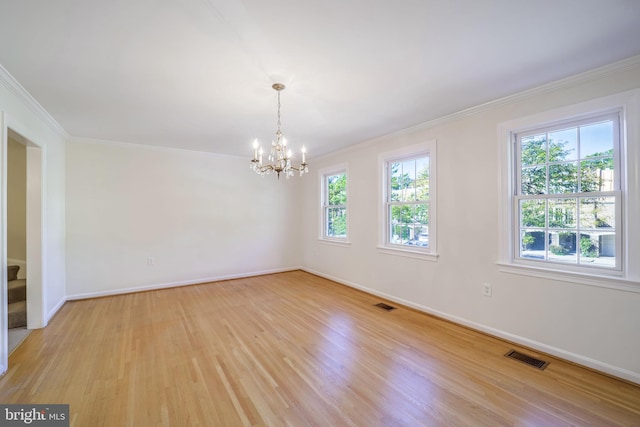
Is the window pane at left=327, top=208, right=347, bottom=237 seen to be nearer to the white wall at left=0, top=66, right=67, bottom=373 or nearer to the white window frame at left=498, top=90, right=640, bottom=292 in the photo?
the white window frame at left=498, top=90, right=640, bottom=292

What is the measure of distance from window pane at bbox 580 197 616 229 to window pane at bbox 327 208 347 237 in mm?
3341

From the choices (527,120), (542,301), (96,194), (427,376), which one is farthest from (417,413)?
(96,194)

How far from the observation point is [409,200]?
397 centimetres

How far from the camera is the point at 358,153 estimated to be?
4.75 m

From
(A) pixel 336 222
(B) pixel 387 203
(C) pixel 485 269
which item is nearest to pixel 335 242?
(A) pixel 336 222

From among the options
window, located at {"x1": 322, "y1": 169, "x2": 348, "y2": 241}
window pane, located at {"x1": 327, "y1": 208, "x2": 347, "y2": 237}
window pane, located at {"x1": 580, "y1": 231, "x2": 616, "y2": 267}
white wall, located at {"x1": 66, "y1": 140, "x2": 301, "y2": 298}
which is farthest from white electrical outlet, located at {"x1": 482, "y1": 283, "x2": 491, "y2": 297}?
white wall, located at {"x1": 66, "y1": 140, "x2": 301, "y2": 298}

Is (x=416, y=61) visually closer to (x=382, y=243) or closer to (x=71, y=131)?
(x=382, y=243)

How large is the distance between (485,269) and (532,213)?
755mm

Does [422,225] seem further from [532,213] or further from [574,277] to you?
[574,277]

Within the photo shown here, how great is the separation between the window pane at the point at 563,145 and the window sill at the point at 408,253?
1.63 metres

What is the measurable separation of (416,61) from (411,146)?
69.5 inches

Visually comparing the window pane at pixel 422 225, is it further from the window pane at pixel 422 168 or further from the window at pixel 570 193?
the window at pixel 570 193

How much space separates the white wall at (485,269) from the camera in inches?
88.0

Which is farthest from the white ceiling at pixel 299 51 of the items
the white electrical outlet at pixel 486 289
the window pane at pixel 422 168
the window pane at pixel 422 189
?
the white electrical outlet at pixel 486 289
